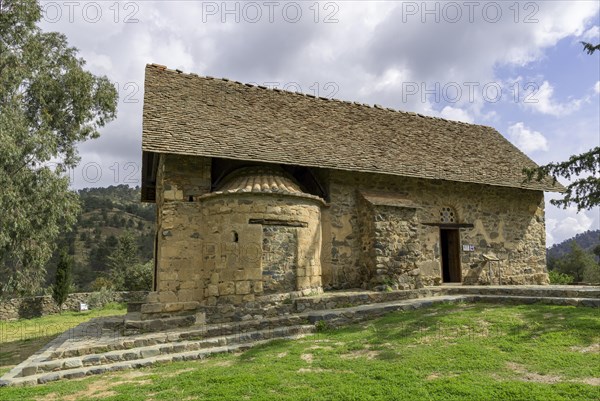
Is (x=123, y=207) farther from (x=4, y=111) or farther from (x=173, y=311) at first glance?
(x=173, y=311)

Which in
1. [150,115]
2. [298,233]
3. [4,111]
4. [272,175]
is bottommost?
[298,233]

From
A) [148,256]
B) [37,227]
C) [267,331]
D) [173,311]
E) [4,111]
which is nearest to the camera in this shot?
[267,331]

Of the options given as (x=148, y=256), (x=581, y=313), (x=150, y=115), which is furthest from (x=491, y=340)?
(x=148, y=256)

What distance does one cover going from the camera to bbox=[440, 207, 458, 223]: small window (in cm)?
1486

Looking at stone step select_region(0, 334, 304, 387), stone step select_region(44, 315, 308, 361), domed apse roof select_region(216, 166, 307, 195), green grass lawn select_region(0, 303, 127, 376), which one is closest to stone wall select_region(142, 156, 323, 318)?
domed apse roof select_region(216, 166, 307, 195)

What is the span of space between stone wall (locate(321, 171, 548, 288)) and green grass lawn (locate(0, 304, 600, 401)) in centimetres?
349

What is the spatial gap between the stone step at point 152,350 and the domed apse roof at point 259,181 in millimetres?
3483

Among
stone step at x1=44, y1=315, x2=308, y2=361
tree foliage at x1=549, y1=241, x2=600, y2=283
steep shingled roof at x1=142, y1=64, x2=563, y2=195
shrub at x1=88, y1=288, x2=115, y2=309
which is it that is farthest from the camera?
tree foliage at x1=549, y1=241, x2=600, y2=283

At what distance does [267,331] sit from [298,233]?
279 centimetres

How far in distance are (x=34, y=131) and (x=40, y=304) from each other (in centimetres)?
1029

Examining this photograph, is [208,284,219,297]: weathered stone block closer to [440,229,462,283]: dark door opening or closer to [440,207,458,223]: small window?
[440,207,458,223]: small window

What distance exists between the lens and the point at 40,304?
22.9m

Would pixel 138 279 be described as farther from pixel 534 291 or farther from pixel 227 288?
pixel 534 291

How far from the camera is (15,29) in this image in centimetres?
1766
